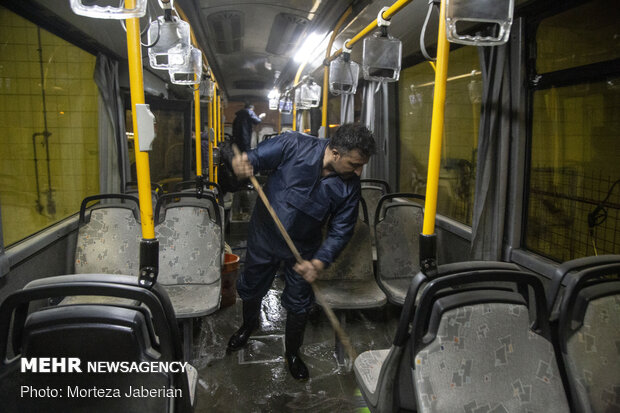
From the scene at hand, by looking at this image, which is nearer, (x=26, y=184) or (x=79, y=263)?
(x=79, y=263)

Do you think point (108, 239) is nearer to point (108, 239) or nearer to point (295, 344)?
point (108, 239)

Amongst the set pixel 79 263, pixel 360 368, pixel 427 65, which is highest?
pixel 427 65

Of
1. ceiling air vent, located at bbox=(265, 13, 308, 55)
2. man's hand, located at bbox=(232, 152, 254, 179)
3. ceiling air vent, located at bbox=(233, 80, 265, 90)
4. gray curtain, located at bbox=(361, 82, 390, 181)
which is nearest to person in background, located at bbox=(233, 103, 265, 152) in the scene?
ceiling air vent, located at bbox=(265, 13, 308, 55)

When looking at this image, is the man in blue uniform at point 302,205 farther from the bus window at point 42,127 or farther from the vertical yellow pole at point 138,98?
the bus window at point 42,127

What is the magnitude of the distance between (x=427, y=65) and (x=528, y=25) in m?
2.31

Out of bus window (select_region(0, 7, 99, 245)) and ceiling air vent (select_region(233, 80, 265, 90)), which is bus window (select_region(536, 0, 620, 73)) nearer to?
bus window (select_region(0, 7, 99, 245))

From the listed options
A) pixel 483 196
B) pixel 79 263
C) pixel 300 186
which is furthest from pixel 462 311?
pixel 79 263

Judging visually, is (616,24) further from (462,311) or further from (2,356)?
(2,356)

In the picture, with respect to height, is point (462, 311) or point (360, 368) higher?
point (462, 311)

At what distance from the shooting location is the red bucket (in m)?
4.04

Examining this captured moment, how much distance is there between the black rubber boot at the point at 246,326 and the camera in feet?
11.3

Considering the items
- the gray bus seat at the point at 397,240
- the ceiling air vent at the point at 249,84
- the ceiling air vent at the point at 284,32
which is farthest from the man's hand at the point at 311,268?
the ceiling air vent at the point at 249,84

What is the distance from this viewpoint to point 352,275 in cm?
369

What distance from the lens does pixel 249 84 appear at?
12.2 m
